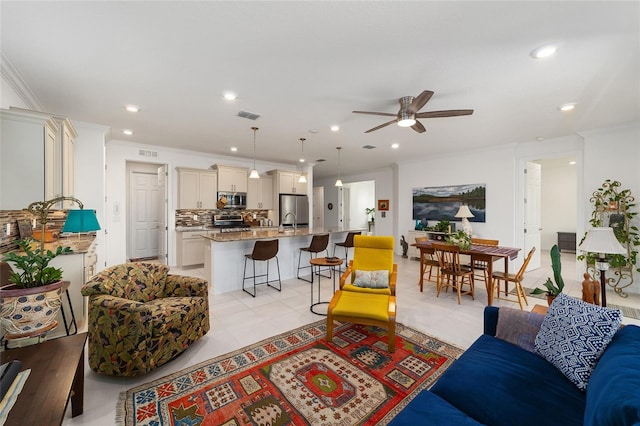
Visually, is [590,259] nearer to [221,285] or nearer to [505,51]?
[505,51]

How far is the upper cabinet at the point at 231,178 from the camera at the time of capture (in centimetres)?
661

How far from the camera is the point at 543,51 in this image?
229 centimetres

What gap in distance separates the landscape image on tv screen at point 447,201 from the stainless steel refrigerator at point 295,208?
3.12 meters

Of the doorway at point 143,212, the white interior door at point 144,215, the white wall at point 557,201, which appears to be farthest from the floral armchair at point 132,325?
the white wall at point 557,201

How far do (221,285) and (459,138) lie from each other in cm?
506

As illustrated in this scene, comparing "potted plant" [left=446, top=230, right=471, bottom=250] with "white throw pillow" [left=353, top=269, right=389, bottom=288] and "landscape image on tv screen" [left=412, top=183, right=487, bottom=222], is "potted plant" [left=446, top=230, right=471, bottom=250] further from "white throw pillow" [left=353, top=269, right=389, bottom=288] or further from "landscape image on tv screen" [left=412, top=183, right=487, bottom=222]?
"landscape image on tv screen" [left=412, top=183, right=487, bottom=222]

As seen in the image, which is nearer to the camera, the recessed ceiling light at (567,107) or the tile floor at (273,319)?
the tile floor at (273,319)

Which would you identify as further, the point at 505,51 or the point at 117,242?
the point at 117,242

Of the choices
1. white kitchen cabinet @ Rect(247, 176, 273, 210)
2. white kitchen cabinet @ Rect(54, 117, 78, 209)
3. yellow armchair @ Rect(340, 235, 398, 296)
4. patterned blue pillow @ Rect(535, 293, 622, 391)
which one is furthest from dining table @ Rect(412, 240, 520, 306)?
white kitchen cabinet @ Rect(54, 117, 78, 209)

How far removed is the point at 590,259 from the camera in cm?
448

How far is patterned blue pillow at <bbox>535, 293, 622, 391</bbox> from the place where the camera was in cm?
148

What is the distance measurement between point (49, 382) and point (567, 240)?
1072cm

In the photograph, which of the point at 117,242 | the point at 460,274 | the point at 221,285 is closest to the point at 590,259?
the point at 460,274

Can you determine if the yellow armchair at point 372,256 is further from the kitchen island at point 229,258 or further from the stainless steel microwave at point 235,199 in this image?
the stainless steel microwave at point 235,199
